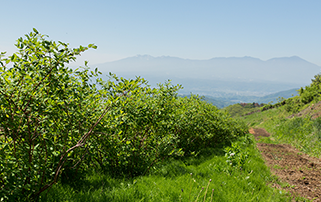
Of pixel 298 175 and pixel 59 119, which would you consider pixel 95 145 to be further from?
pixel 298 175

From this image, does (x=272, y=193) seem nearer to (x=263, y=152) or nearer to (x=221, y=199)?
(x=221, y=199)

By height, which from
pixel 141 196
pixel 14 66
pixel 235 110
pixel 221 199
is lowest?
pixel 235 110

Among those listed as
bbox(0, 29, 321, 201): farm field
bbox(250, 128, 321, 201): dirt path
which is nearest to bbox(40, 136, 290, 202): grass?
bbox(0, 29, 321, 201): farm field

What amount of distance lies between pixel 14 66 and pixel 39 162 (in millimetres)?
1655

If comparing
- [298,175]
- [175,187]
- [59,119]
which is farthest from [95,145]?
[298,175]

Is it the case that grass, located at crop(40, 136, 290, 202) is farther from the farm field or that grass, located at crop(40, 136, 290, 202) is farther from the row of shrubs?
the row of shrubs

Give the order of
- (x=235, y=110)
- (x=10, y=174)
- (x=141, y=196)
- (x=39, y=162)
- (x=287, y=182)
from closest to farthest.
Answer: (x=10, y=174) → (x=39, y=162) → (x=141, y=196) → (x=287, y=182) → (x=235, y=110)

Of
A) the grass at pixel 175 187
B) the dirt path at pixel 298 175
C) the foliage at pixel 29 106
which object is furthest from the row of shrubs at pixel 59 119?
the dirt path at pixel 298 175

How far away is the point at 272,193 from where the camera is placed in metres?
5.39

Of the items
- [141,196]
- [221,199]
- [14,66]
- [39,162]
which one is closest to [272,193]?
[221,199]

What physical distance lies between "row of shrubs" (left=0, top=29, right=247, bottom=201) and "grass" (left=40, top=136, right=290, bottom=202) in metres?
0.40

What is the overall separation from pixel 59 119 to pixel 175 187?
321 centimetres

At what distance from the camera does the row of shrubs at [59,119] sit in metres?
2.74

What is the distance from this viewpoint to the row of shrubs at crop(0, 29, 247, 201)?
274 cm
